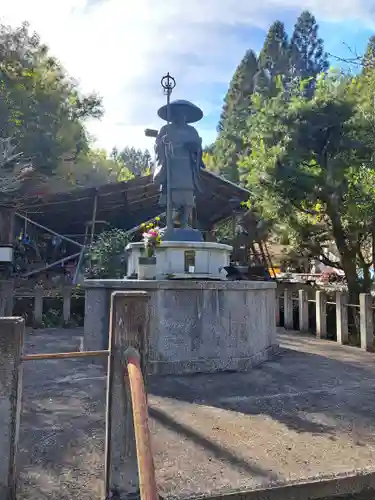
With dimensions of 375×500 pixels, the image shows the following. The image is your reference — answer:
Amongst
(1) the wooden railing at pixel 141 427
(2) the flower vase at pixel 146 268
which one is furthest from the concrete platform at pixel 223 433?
(2) the flower vase at pixel 146 268

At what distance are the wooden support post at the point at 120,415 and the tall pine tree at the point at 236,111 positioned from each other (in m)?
32.2

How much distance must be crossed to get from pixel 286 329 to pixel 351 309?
2.36m

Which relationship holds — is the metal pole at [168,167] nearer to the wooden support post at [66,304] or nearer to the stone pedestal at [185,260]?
the stone pedestal at [185,260]

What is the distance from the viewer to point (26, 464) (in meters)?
3.22

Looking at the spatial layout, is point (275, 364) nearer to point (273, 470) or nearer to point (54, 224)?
point (273, 470)

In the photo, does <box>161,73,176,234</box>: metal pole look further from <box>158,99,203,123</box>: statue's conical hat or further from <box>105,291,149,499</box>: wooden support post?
<box>105,291,149,499</box>: wooden support post

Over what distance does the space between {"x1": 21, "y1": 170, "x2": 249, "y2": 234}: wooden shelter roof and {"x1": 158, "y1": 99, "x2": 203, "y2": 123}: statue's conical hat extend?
6.04 metres

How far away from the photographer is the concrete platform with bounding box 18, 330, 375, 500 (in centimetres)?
299

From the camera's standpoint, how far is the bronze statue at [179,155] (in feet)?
26.9

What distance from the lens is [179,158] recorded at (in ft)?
27.1

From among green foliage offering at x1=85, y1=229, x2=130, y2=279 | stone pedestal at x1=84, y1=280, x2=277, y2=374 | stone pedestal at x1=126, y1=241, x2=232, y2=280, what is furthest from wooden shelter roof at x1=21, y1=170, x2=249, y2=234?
stone pedestal at x1=84, y1=280, x2=277, y2=374

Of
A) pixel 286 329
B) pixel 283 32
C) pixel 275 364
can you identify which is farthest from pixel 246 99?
pixel 275 364

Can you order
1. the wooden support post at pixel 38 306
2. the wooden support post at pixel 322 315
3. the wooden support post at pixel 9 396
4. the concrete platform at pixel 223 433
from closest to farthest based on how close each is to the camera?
the wooden support post at pixel 9 396 → the concrete platform at pixel 223 433 → the wooden support post at pixel 322 315 → the wooden support post at pixel 38 306

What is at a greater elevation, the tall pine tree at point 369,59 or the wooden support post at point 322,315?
the tall pine tree at point 369,59
